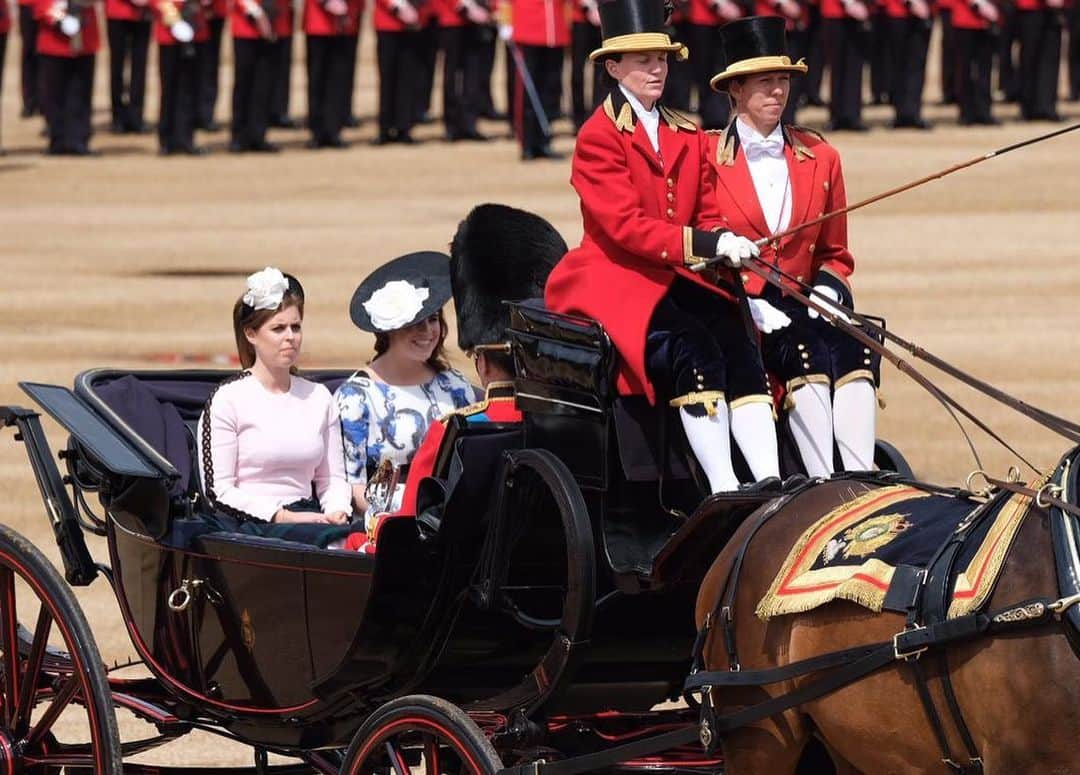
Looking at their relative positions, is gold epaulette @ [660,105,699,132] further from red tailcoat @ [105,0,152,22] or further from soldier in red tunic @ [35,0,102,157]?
red tailcoat @ [105,0,152,22]

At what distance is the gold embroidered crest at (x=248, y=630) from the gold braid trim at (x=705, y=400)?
42.9 inches

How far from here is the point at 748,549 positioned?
4.38 metres

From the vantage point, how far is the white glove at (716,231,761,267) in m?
4.71

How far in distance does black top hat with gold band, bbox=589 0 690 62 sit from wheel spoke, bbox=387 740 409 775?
1.45 metres

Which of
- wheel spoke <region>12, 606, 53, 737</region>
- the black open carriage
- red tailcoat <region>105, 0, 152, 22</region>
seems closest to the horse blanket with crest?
the black open carriage

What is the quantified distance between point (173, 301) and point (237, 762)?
260 inches

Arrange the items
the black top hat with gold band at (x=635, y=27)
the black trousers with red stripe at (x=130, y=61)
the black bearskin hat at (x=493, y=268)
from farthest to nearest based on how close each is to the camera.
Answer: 1. the black trousers with red stripe at (x=130, y=61)
2. the black bearskin hat at (x=493, y=268)
3. the black top hat with gold band at (x=635, y=27)

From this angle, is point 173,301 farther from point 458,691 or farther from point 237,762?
point 458,691

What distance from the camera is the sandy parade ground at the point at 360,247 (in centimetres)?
1100

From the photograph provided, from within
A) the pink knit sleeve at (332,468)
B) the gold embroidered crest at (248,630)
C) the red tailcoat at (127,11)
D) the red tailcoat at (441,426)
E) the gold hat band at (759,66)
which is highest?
the gold hat band at (759,66)

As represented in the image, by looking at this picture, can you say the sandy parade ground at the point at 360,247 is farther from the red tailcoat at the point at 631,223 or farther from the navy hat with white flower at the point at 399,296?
the red tailcoat at the point at 631,223

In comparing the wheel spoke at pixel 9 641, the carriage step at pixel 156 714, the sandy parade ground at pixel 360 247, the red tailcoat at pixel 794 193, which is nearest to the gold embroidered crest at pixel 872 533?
the red tailcoat at pixel 794 193

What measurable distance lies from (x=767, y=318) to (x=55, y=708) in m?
1.81

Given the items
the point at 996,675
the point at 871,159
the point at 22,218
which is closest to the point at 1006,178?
the point at 871,159
